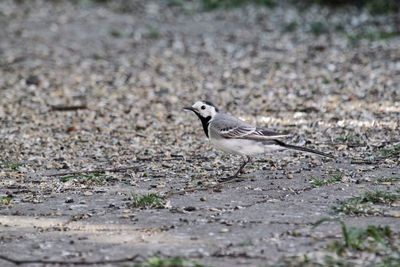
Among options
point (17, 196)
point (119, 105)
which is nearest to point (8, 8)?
point (119, 105)

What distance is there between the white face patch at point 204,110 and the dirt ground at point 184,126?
0.42 meters

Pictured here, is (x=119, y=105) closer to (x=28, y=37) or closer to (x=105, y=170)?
(x=105, y=170)

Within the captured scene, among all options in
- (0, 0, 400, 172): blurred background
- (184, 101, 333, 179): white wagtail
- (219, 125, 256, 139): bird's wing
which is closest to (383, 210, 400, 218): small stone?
(184, 101, 333, 179): white wagtail

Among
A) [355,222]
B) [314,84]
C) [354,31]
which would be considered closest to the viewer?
[355,222]

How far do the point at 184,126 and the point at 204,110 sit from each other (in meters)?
2.42

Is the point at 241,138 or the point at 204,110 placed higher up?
the point at 204,110

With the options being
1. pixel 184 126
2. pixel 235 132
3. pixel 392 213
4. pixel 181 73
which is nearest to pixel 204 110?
pixel 235 132

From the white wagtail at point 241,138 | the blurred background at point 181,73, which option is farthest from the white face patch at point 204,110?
the blurred background at point 181,73

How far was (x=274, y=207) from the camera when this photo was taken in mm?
5465

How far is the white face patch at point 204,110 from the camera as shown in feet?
22.0

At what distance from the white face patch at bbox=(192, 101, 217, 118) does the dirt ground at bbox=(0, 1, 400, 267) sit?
1.37 feet

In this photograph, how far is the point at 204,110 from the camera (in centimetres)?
672

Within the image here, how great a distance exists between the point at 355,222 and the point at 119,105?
5.83 m

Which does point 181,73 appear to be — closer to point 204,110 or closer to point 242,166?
point 204,110
